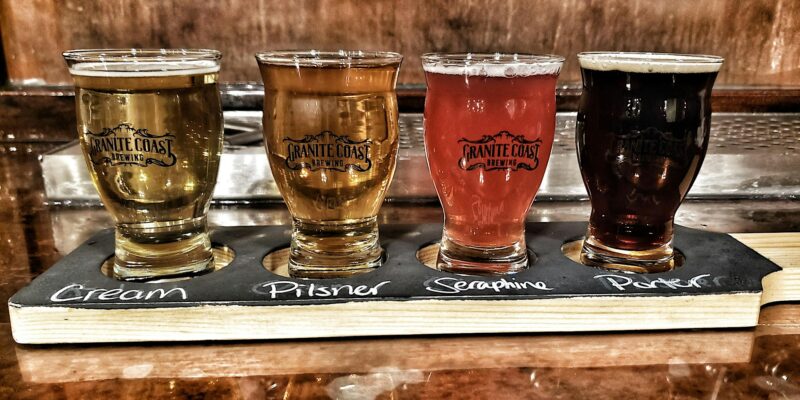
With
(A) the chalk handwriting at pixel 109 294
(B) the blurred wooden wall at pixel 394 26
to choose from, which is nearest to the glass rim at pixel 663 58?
(A) the chalk handwriting at pixel 109 294

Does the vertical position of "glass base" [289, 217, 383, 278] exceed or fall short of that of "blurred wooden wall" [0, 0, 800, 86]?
it falls short

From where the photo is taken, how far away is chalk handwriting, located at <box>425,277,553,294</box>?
80cm

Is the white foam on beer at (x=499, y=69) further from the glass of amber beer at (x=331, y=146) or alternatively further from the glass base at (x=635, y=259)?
the glass base at (x=635, y=259)

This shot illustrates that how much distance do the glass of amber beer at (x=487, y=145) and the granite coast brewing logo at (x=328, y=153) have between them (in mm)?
111

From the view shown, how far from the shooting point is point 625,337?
79 centimetres

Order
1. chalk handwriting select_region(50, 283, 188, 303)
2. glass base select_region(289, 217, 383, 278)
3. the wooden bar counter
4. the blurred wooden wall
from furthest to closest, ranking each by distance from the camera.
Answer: the blurred wooden wall < glass base select_region(289, 217, 383, 278) < chalk handwriting select_region(50, 283, 188, 303) < the wooden bar counter

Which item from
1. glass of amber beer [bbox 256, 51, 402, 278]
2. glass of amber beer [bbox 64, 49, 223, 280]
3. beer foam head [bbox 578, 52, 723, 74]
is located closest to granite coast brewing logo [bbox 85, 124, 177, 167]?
glass of amber beer [bbox 64, 49, 223, 280]

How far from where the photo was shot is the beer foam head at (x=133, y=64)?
0.79 m

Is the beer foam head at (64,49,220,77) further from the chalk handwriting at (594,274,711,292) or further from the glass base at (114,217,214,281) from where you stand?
the chalk handwriting at (594,274,711,292)

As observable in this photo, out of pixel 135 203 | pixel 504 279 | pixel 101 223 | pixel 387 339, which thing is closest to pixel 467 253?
pixel 504 279

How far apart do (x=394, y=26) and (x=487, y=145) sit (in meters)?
1.28

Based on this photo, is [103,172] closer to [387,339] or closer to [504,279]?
[387,339]

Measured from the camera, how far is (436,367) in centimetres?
72

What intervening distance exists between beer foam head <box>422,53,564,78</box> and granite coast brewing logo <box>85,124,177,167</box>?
356mm
